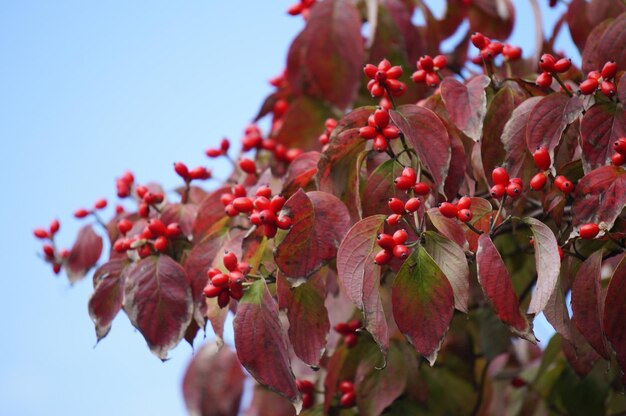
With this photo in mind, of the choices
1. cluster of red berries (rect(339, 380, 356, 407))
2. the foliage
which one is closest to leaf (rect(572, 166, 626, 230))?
the foliage

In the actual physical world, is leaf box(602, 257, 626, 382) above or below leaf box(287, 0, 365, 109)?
below

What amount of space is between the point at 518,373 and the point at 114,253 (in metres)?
1.21

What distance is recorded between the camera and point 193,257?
6.27 feet

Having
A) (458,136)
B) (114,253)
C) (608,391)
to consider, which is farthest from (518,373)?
(114,253)

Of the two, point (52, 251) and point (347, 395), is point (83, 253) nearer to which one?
point (52, 251)

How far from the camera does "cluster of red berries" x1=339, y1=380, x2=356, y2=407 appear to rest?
2.09 m

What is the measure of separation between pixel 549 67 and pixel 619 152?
0.80ft

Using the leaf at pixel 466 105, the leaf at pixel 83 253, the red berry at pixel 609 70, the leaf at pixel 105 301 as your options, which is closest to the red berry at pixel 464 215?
the leaf at pixel 466 105

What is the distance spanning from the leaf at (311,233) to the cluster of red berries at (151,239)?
423 millimetres

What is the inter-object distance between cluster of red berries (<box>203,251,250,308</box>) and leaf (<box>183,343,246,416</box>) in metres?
0.96

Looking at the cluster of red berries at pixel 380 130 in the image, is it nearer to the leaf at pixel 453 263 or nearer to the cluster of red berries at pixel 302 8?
the leaf at pixel 453 263

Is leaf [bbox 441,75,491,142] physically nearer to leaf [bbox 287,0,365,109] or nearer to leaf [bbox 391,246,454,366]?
leaf [bbox 391,246,454,366]

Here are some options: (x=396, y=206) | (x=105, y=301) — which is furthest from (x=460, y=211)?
(x=105, y=301)

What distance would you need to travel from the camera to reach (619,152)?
5.24ft
